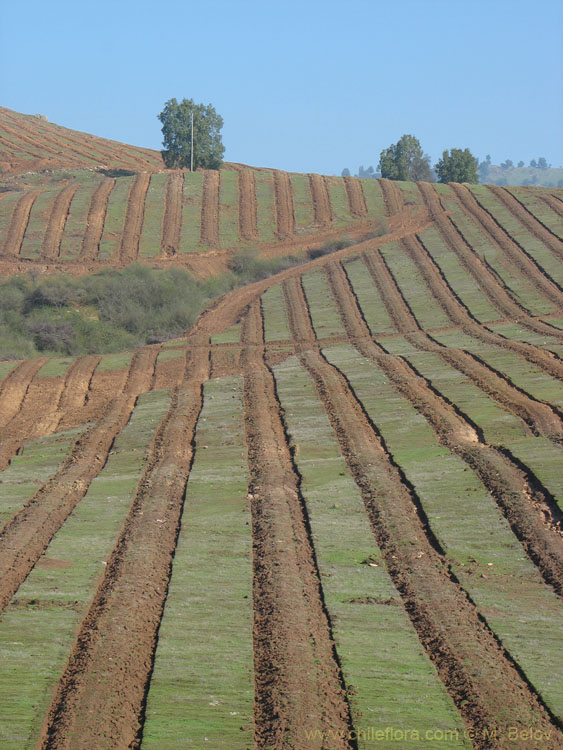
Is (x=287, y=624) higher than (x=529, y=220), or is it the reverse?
(x=529, y=220)

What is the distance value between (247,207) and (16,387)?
3158 centimetres

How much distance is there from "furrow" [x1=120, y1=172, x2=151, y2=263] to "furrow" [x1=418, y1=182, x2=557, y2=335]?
18.9 m

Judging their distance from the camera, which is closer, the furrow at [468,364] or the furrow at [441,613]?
the furrow at [441,613]

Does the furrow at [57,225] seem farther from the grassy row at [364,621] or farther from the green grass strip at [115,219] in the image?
the grassy row at [364,621]

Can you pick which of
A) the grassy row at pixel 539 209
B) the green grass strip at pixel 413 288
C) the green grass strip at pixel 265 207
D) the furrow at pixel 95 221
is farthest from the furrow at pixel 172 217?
the grassy row at pixel 539 209

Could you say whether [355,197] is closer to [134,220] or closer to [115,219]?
[134,220]

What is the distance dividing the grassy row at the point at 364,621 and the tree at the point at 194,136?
65461 mm

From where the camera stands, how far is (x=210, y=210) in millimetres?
56406

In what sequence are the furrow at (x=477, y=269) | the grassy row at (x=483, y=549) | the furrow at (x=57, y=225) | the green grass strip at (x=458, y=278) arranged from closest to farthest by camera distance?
the grassy row at (x=483, y=549), the furrow at (x=477, y=269), the green grass strip at (x=458, y=278), the furrow at (x=57, y=225)

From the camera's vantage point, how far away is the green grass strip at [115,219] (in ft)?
165

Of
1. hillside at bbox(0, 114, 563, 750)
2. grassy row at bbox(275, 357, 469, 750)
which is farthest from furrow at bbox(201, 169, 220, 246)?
grassy row at bbox(275, 357, 469, 750)

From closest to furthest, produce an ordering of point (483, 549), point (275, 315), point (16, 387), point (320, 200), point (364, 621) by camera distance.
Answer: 1. point (364, 621)
2. point (483, 549)
3. point (16, 387)
4. point (275, 315)
5. point (320, 200)

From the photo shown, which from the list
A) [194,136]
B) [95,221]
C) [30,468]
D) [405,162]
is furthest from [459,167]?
[30,468]

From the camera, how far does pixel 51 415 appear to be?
84.8ft
